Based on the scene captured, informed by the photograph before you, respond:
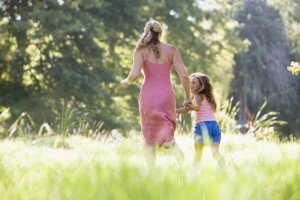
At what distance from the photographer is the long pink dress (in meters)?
6.16

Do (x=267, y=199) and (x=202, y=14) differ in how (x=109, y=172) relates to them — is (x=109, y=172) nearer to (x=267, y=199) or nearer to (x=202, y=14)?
(x=267, y=199)

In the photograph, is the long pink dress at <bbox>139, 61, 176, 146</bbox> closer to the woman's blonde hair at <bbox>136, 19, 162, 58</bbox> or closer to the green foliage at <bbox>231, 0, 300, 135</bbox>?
the woman's blonde hair at <bbox>136, 19, 162, 58</bbox>

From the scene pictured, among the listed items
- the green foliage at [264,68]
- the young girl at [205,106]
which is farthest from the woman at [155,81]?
the green foliage at [264,68]

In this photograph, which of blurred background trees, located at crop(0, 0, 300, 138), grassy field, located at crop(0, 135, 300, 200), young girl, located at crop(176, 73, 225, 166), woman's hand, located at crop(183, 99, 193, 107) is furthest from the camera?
blurred background trees, located at crop(0, 0, 300, 138)

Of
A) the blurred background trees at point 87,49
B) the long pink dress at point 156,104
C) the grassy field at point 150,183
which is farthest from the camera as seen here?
the blurred background trees at point 87,49

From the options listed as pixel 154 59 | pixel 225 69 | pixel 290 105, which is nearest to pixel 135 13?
pixel 225 69

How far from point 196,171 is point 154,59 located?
4.23m

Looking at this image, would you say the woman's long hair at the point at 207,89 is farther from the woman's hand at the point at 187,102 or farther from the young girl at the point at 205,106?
the woman's hand at the point at 187,102

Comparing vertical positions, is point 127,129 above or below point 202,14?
below

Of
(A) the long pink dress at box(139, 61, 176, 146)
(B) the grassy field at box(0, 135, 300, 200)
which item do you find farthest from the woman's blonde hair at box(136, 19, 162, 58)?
(B) the grassy field at box(0, 135, 300, 200)

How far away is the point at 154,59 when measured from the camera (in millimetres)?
6227

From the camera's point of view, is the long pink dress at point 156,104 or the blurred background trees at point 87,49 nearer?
the long pink dress at point 156,104

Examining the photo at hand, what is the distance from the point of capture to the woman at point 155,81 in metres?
6.17

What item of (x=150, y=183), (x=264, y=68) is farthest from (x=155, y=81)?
(x=264, y=68)
